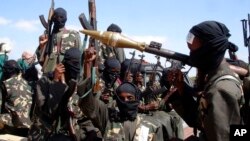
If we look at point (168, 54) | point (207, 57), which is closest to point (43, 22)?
point (168, 54)

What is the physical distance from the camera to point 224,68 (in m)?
3.20

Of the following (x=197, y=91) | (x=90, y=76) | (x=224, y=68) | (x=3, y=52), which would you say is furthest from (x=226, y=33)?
(x=3, y=52)

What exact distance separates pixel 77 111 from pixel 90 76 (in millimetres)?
1033

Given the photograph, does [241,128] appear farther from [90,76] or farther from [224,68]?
[90,76]

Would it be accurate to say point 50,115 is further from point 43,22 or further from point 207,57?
point 43,22

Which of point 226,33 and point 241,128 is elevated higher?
point 226,33

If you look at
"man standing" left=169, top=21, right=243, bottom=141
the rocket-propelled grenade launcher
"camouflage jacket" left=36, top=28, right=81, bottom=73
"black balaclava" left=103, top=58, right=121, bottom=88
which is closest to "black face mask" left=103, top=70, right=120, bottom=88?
"black balaclava" left=103, top=58, right=121, bottom=88

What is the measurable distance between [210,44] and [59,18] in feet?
12.9

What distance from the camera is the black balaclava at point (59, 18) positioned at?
6.58 m

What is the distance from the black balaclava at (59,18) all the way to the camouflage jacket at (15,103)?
1.32 metres

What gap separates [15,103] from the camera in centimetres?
730

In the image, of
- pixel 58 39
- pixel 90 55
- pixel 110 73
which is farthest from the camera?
pixel 58 39

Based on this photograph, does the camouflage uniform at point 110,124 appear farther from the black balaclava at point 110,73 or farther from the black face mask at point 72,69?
the black balaclava at point 110,73

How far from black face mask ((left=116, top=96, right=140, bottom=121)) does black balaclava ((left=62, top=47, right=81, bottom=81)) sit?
0.64m
